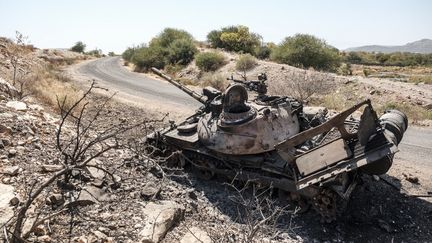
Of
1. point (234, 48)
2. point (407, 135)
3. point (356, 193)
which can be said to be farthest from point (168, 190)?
point (234, 48)

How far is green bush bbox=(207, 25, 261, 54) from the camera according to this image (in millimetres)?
34781

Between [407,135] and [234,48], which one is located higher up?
[234,48]

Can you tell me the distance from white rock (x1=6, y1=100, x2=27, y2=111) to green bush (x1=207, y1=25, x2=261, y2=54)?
82.1ft

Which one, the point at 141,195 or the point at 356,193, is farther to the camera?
the point at 356,193

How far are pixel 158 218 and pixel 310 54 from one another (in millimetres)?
23317

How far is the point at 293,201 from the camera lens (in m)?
8.56

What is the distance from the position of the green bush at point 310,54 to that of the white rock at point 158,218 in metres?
21.8

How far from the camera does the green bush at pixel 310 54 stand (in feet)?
91.9

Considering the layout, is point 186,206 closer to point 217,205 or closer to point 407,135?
point 217,205

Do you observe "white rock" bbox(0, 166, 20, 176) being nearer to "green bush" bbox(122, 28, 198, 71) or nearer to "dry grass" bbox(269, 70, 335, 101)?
"dry grass" bbox(269, 70, 335, 101)

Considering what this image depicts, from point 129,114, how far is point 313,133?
393 inches

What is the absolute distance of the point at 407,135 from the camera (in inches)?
565

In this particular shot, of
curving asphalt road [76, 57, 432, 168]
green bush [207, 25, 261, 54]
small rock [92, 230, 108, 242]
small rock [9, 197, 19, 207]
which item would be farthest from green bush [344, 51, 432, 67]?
small rock [9, 197, 19, 207]

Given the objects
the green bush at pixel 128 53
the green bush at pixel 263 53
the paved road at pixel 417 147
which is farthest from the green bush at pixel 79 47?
the paved road at pixel 417 147
